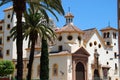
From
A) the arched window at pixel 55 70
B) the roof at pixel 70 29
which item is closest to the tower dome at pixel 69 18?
the roof at pixel 70 29

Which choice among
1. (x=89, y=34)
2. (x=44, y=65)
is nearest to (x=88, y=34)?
(x=89, y=34)

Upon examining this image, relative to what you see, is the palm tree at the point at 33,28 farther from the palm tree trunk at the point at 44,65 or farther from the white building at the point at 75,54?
the white building at the point at 75,54

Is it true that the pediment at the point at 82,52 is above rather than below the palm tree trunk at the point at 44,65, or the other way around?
above

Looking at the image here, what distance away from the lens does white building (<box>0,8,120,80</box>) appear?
68.3 m

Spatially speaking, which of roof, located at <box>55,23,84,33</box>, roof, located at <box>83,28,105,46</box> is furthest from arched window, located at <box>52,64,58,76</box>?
roof, located at <box>83,28,105,46</box>

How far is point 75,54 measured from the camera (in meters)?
68.6

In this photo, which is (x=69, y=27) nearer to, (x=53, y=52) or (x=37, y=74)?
(x=53, y=52)

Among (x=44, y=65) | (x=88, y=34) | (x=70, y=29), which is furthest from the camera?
(x=88, y=34)

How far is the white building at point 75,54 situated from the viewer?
68.3 m

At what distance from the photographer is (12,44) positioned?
256 feet

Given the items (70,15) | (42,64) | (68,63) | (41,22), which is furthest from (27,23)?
(70,15)

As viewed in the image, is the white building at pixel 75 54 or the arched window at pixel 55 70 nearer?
the white building at pixel 75 54

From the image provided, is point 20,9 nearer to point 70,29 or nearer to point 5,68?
point 5,68

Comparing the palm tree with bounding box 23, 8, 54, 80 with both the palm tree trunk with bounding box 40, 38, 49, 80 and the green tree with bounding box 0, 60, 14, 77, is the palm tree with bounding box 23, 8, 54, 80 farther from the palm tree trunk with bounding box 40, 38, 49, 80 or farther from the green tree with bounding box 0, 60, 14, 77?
the green tree with bounding box 0, 60, 14, 77
